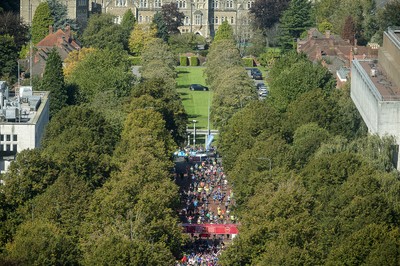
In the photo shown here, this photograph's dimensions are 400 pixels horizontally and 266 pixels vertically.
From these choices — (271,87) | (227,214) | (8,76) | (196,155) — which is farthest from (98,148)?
(8,76)

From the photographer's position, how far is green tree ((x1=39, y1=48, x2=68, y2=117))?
503ft

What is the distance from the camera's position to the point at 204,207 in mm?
123688

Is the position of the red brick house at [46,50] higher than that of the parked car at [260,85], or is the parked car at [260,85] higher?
the red brick house at [46,50]

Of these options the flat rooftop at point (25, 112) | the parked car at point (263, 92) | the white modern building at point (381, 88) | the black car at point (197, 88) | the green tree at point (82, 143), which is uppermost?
the white modern building at point (381, 88)

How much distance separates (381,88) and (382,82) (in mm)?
3194

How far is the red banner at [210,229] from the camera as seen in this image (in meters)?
114

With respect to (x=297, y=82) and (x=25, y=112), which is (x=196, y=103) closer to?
(x=297, y=82)

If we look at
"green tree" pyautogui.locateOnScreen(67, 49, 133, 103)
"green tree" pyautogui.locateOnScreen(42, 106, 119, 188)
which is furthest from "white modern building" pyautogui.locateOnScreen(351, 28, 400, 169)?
"green tree" pyautogui.locateOnScreen(67, 49, 133, 103)

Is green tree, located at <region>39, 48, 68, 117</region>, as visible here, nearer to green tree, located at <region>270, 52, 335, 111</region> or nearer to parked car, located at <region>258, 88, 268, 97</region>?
green tree, located at <region>270, 52, 335, 111</region>

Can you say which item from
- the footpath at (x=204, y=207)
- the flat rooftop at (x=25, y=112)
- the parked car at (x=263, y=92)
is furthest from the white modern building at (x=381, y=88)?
the parked car at (x=263, y=92)

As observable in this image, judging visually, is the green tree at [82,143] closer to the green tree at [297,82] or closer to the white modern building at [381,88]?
the white modern building at [381,88]

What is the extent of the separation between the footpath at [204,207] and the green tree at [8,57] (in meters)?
31.0

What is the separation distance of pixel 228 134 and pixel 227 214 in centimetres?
1523

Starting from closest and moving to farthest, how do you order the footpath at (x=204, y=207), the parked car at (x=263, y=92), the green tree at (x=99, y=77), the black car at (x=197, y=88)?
1. the footpath at (x=204, y=207)
2. the green tree at (x=99, y=77)
3. the parked car at (x=263, y=92)
4. the black car at (x=197, y=88)
